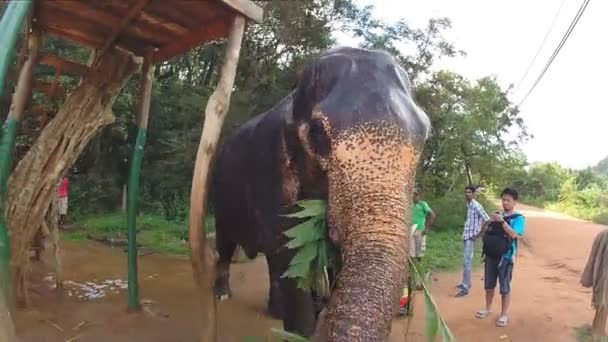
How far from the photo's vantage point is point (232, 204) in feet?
20.2

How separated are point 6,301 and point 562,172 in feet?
131

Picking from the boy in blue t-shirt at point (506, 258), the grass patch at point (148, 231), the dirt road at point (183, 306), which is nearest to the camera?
the dirt road at point (183, 306)

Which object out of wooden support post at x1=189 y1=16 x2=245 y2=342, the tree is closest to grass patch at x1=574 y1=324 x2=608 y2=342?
wooden support post at x1=189 y1=16 x2=245 y2=342

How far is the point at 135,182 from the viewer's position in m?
5.77

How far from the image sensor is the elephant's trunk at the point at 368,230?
98.7 inches

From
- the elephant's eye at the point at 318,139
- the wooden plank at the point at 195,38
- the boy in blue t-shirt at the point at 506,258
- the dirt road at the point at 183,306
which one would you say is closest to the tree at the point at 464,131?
the dirt road at the point at 183,306

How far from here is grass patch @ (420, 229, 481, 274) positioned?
10304 mm

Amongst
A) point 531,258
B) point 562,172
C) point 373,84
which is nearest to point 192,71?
point 531,258

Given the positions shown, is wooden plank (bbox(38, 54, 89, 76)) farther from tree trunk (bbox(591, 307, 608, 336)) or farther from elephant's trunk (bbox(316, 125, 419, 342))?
tree trunk (bbox(591, 307, 608, 336))

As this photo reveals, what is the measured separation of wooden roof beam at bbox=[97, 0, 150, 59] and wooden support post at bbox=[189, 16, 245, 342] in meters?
0.69

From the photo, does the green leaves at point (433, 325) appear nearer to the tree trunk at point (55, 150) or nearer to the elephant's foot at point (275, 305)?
the elephant's foot at point (275, 305)

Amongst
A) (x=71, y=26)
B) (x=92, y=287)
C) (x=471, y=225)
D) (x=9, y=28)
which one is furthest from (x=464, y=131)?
(x=9, y=28)

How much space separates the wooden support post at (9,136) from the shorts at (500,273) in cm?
478

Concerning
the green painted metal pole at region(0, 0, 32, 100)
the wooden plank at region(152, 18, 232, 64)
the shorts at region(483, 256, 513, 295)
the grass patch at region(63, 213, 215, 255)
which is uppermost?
the wooden plank at region(152, 18, 232, 64)
